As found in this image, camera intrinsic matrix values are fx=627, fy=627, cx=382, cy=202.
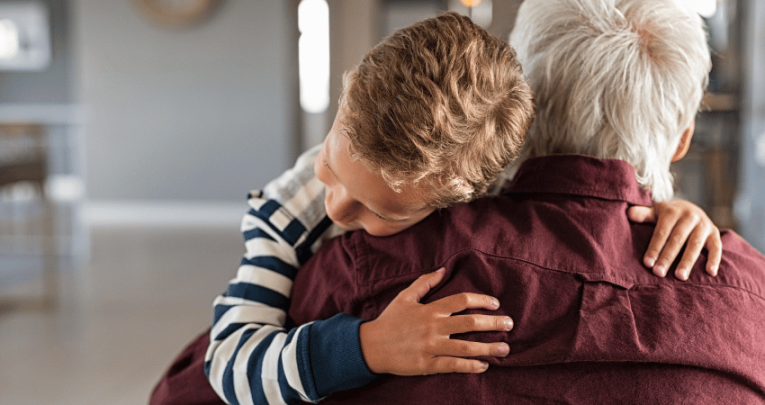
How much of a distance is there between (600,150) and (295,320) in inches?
15.1

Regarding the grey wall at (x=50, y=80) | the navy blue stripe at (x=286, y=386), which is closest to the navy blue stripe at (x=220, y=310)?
the navy blue stripe at (x=286, y=386)

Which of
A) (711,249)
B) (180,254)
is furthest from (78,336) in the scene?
(711,249)

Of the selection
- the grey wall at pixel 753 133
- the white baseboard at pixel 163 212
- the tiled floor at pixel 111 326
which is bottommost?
the white baseboard at pixel 163 212

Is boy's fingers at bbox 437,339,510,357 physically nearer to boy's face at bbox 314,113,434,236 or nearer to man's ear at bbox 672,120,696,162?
boy's face at bbox 314,113,434,236

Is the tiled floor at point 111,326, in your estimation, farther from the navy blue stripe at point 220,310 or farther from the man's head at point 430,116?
the man's head at point 430,116

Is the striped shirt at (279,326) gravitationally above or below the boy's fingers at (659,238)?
below

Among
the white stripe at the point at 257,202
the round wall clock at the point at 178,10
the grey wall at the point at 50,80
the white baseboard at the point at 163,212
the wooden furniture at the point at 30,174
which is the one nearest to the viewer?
the white stripe at the point at 257,202

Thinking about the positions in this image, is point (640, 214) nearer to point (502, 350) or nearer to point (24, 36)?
point (502, 350)

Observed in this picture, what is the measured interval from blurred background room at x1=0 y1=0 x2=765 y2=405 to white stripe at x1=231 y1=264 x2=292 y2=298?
237cm

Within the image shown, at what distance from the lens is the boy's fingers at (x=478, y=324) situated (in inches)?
21.8

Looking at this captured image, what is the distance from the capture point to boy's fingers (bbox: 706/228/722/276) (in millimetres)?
591

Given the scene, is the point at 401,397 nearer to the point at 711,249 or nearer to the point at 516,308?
the point at 516,308

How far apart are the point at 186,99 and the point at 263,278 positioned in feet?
17.6

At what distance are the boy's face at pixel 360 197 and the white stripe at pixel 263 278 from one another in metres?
0.11
